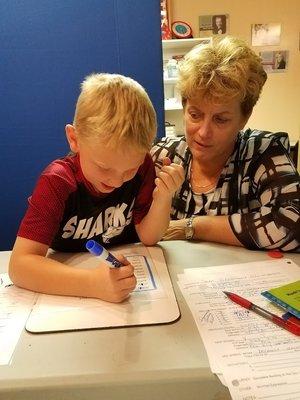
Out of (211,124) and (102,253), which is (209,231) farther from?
(102,253)

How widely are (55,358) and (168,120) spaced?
3.51 metres

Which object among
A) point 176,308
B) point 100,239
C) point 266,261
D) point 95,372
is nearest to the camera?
point 95,372

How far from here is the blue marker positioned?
23.5 inches

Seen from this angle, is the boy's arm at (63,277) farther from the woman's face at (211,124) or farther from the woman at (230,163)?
the woman's face at (211,124)

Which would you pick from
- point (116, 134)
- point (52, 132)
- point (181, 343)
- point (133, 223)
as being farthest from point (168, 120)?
point (181, 343)

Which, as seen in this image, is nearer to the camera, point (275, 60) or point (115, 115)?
point (115, 115)

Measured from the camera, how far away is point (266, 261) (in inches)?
34.1

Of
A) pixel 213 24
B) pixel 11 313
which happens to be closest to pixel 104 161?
pixel 11 313

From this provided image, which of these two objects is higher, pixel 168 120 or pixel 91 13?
pixel 91 13

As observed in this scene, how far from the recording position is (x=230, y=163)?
1.17 m

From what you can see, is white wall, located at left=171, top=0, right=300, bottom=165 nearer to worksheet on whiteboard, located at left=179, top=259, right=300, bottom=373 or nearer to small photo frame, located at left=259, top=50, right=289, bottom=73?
small photo frame, located at left=259, top=50, right=289, bottom=73

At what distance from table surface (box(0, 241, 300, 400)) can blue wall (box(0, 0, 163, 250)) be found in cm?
114

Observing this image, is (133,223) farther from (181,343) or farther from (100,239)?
(181,343)

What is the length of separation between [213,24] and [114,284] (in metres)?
3.95
